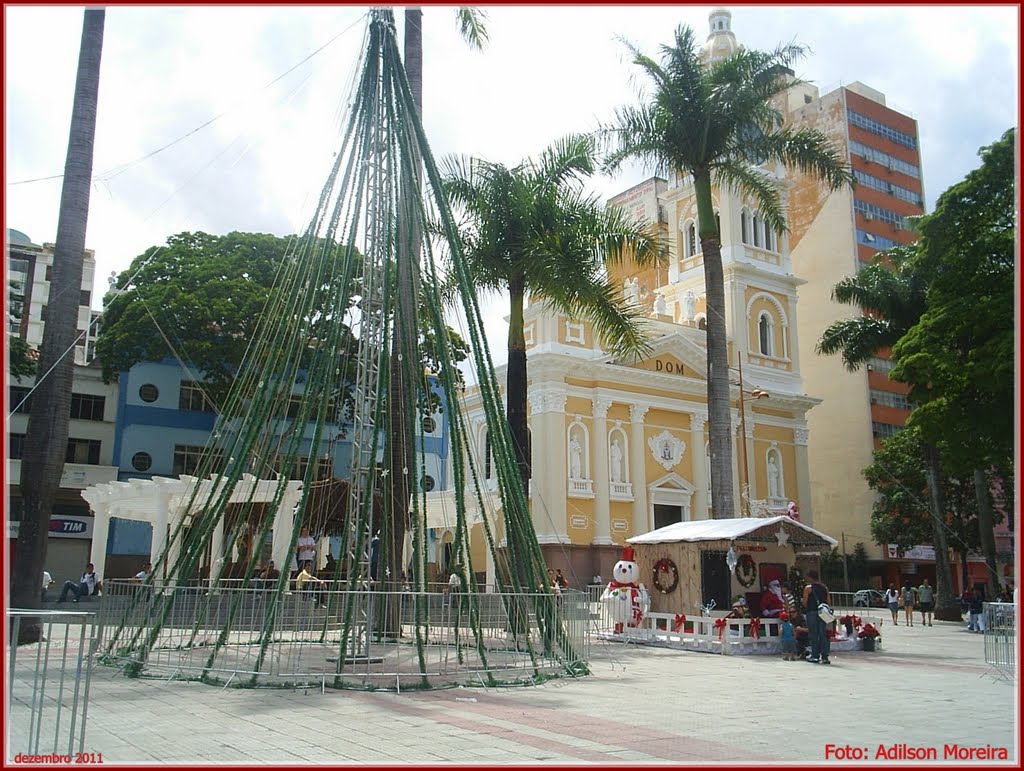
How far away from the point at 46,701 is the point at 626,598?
13.3 m

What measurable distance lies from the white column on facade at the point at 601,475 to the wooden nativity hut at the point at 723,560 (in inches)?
604

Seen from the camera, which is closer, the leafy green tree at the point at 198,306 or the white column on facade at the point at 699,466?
the leafy green tree at the point at 198,306

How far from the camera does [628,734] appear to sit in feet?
25.0

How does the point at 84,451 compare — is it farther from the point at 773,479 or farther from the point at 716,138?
the point at 773,479

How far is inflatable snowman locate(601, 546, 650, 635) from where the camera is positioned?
62.0ft

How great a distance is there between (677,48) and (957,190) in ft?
32.1

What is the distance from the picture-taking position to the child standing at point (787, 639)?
15.2 meters

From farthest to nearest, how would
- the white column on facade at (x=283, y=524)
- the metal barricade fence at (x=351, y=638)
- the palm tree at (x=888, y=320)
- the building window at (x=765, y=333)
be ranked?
the building window at (x=765, y=333) → the palm tree at (x=888, y=320) → the white column on facade at (x=283, y=524) → the metal barricade fence at (x=351, y=638)

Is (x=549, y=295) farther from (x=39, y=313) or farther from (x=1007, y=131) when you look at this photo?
(x=39, y=313)

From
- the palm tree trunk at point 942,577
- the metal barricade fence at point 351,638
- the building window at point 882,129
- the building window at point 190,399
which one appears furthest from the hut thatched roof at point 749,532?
the building window at point 882,129

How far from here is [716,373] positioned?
21047 mm

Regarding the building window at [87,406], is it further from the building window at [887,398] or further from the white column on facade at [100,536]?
the building window at [887,398]

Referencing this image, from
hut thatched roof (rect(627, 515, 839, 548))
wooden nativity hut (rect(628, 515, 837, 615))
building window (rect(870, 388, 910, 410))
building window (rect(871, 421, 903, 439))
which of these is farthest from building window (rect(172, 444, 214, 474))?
building window (rect(870, 388, 910, 410))

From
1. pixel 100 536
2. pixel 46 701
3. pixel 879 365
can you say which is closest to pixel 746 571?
pixel 46 701
